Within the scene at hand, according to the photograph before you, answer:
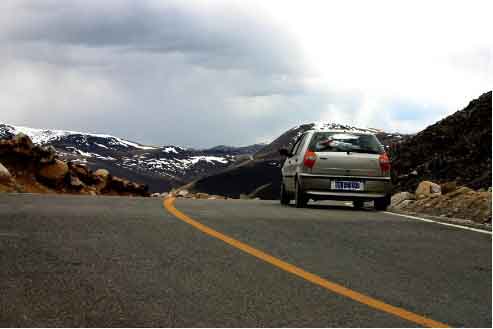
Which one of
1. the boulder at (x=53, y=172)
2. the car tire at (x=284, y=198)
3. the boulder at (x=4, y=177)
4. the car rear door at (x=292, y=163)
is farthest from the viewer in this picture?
the boulder at (x=53, y=172)

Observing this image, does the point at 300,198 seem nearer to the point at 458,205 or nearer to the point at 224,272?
the point at 458,205

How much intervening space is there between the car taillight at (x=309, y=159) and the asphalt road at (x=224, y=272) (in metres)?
4.53

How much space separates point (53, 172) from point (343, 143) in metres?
18.3

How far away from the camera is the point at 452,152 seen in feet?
135

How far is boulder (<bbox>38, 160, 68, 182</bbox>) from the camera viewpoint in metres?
33.5

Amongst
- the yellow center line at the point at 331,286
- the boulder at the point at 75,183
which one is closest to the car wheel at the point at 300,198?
the yellow center line at the point at 331,286

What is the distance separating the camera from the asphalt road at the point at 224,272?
594 centimetres

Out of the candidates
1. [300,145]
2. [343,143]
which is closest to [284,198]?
[300,145]

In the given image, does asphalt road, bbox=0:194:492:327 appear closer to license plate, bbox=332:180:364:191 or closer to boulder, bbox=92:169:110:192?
license plate, bbox=332:180:364:191

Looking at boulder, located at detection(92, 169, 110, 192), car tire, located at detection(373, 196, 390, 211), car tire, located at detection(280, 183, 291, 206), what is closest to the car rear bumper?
car tire, located at detection(373, 196, 390, 211)

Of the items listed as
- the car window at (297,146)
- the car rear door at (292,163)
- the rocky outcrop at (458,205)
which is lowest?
the rocky outcrop at (458,205)

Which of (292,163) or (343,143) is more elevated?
(343,143)

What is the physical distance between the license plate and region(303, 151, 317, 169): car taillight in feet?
2.13

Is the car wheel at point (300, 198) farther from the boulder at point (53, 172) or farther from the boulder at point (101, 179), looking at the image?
the boulder at point (101, 179)
